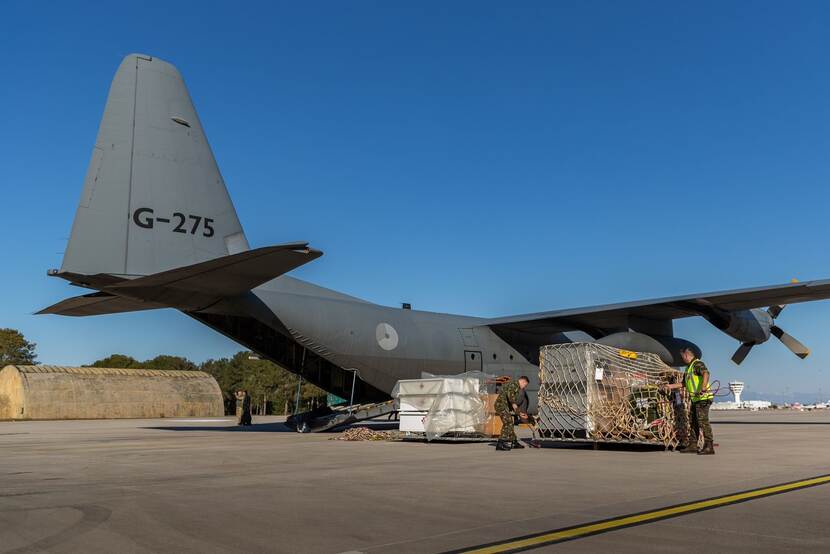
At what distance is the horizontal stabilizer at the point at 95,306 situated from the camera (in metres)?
17.7

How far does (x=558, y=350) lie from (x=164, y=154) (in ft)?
33.5

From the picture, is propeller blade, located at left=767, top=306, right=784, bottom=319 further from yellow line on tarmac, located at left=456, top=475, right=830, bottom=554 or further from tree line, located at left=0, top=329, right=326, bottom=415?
tree line, located at left=0, top=329, right=326, bottom=415

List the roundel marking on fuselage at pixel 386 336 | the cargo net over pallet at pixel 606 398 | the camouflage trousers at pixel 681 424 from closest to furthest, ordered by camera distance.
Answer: the camouflage trousers at pixel 681 424
the cargo net over pallet at pixel 606 398
the roundel marking on fuselage at pixel 386 336

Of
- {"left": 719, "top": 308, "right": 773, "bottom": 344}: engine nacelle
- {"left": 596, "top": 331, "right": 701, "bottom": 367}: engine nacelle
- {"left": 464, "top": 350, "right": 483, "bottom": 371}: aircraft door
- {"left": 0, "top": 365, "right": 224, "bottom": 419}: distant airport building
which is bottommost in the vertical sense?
{"left": 0, "top": 365, "right": 224, "bottom": 419}: distant airport building

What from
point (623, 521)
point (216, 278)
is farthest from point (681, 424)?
point (216, 278)

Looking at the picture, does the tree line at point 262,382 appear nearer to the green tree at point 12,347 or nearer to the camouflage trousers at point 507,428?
the green tree at point 12,347

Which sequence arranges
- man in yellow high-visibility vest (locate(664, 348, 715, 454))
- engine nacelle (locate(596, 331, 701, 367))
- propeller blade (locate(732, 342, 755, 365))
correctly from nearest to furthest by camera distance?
man in yellow high-visibility vest (locate(664, 348, 715, 454)) → engine nacelle (locate(596, 331, 701, 367)) → propeller blade (locate(732, 342, 755, 365))

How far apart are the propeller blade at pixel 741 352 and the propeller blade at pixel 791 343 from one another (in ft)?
6.08

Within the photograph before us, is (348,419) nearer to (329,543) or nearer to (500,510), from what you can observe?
(500,510)

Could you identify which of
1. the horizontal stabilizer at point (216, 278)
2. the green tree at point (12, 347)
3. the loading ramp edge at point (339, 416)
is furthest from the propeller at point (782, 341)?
the green tree at point (12, 347)

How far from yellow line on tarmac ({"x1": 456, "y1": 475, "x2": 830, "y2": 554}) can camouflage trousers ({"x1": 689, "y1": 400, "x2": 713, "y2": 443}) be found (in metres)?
4.31

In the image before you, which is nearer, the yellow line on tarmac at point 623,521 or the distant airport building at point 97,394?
the yellow line on tarmac at point 623,521

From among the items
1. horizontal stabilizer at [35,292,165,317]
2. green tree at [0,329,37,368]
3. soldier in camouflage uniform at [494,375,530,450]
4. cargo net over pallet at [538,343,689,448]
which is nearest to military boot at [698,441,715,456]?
cargo net over pallet at [538,343,689,448]

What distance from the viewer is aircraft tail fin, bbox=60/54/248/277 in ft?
49.1
